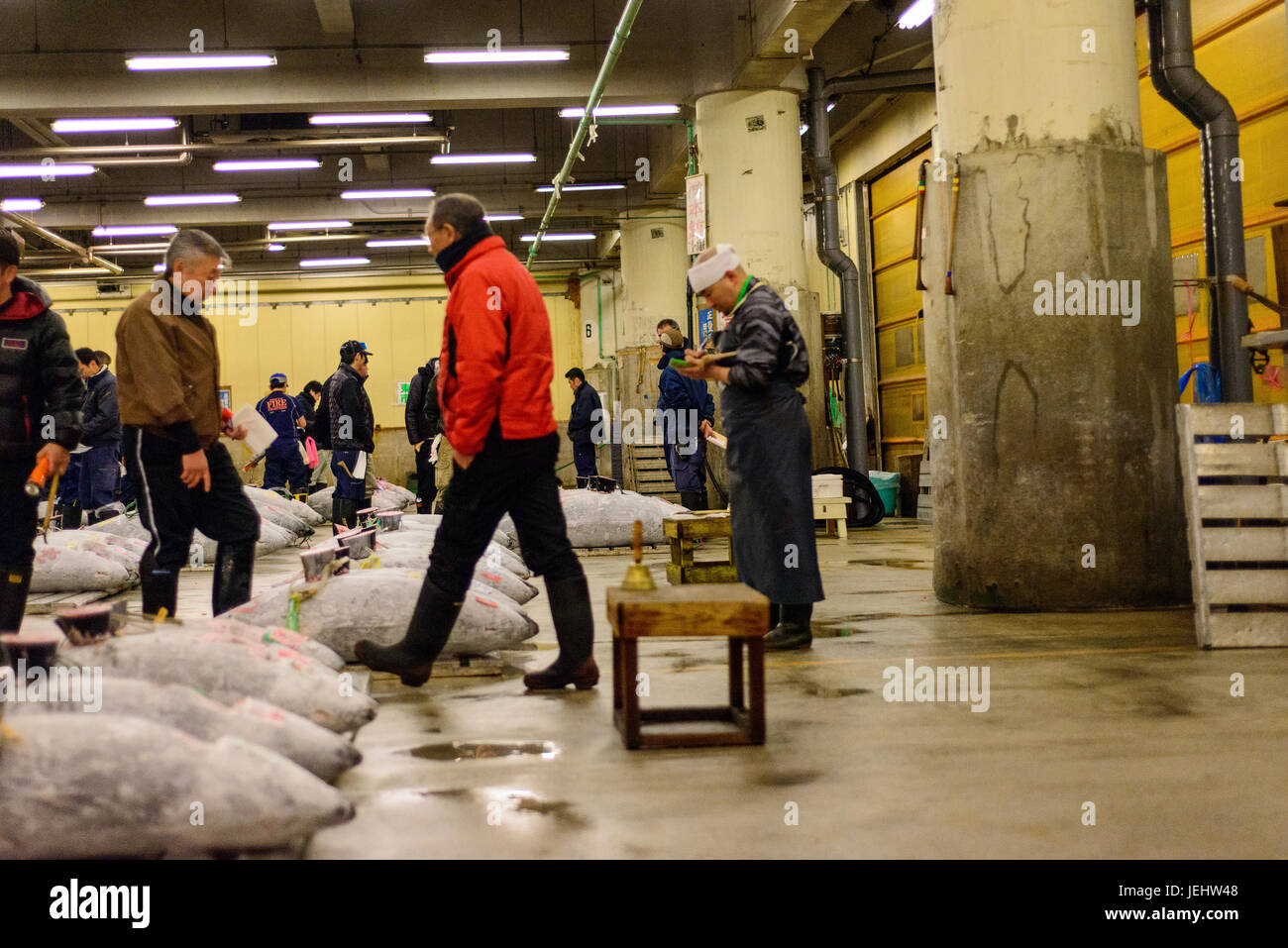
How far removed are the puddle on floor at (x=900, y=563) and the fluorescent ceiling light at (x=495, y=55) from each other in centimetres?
Answer: 762

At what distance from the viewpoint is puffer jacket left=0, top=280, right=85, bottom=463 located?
13.8ft

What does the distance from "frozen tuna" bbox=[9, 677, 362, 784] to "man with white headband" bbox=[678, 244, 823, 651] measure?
2403 millimetres

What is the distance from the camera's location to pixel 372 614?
4.62m

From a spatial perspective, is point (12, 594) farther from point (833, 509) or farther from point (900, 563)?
point (833, 509)

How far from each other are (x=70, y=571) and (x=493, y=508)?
4949mm

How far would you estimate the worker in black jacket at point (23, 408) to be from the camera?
418 cm

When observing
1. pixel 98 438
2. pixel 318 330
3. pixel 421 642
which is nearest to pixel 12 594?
pixel 421 642

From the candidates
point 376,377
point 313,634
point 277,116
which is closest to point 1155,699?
point 313,634

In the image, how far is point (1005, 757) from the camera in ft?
10.5

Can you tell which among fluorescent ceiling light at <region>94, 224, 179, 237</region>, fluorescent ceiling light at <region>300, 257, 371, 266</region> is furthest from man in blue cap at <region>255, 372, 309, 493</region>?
fluorescent ceiling light at <region>300, 257, 371, 266</region>

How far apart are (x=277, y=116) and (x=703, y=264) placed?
13087 mm

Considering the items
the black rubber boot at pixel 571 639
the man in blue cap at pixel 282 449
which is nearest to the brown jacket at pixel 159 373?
the black rubber boot at pixel 571 639

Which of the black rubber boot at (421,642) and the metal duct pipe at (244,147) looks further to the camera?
the metal duct pipe at (244,147)

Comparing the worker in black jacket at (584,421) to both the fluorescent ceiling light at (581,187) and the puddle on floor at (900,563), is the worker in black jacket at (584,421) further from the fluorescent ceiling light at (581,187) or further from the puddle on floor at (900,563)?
the puddle on floor at (900,563)
